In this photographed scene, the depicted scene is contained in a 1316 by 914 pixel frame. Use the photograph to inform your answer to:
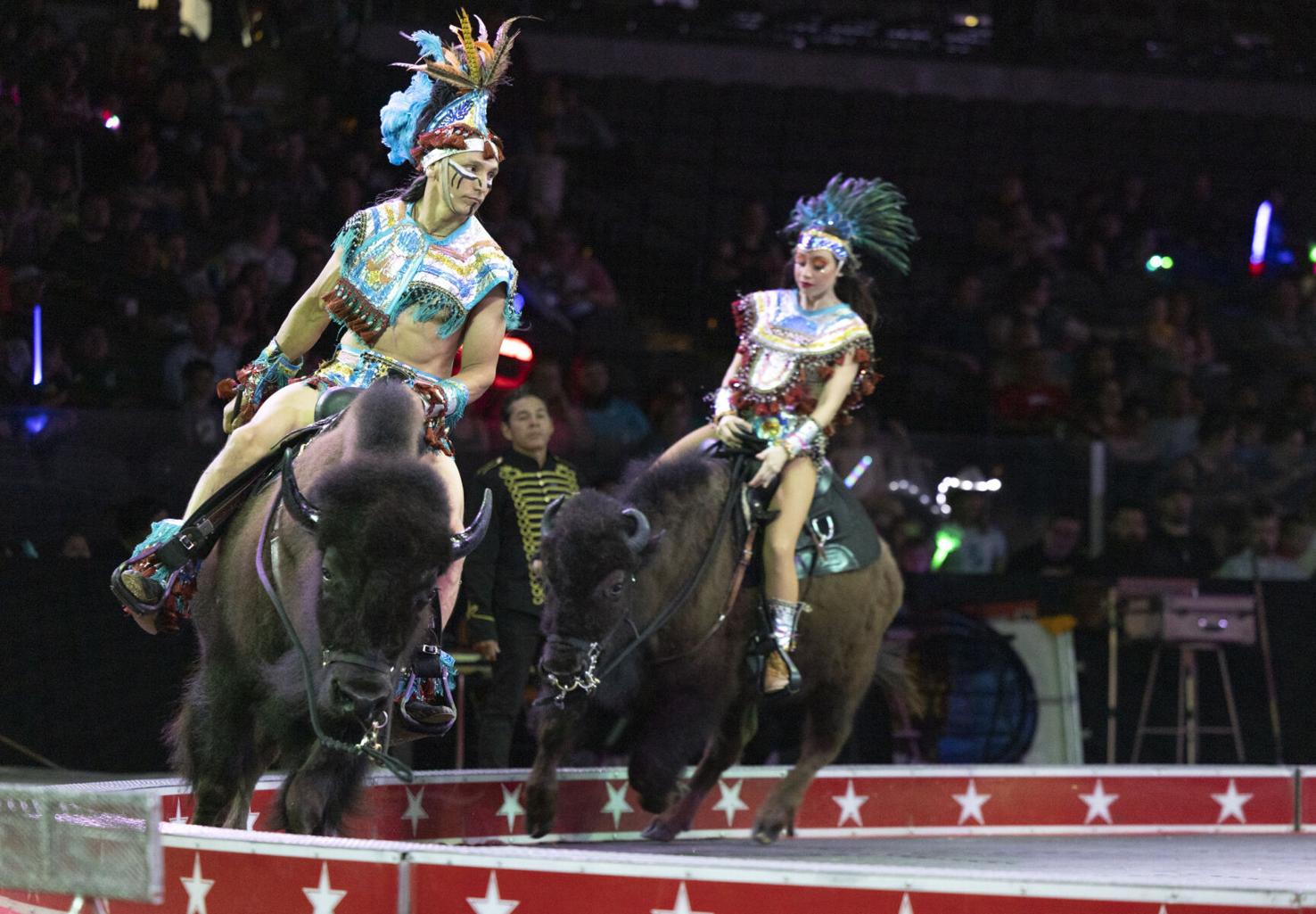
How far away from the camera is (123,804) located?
324 centimetres

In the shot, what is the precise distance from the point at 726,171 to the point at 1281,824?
7.41m

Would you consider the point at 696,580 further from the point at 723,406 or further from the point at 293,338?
the point at 293,338

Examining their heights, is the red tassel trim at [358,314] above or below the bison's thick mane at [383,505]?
above

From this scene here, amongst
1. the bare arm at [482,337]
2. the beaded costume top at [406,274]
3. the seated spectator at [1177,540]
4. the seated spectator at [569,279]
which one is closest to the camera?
the beaded costume top at [406,274]

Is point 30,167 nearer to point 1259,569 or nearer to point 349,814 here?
point 349,814

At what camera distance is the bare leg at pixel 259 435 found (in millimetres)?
5164

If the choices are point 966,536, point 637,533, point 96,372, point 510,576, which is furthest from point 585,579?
point 966,536

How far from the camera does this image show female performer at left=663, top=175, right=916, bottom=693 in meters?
7.14

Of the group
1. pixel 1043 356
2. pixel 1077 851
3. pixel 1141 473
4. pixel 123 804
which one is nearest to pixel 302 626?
pixel 123 804

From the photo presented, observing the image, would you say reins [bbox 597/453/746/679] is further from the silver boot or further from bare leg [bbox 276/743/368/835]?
bare leg [bbox 276/743/368/835]

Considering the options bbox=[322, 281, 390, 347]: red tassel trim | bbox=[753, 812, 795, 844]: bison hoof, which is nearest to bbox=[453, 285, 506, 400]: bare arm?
bbox=[322, 281, 390, 347]: red tassel trim

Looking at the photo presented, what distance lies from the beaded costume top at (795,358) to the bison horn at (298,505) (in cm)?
311

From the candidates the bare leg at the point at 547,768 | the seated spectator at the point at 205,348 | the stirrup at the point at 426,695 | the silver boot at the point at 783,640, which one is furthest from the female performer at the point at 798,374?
the seated spectator at the point at 205,348

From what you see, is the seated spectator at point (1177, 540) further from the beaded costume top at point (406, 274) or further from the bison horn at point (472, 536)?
the bison horn at point (472, 536)
